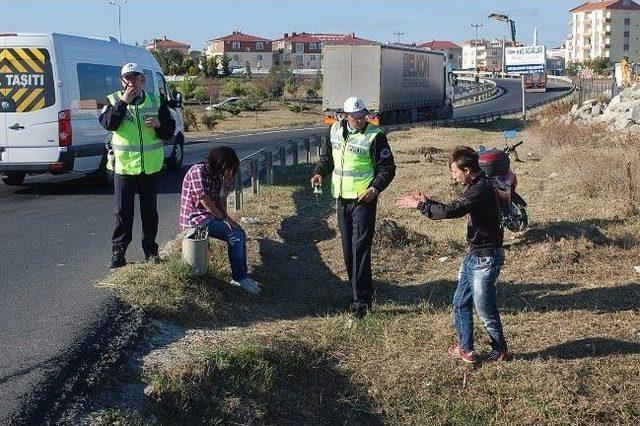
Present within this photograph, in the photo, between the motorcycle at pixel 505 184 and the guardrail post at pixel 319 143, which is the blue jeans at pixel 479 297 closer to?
the motorcycle at pixel 505 184

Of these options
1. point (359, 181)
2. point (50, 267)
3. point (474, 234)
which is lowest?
point (50, 267)

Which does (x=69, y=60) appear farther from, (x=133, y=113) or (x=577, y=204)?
(x=577, y=204)

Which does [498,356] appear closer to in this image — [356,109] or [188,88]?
[356,109]

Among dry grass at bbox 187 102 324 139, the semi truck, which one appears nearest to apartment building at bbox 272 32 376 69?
dry grass at bbox 187 102 324 139

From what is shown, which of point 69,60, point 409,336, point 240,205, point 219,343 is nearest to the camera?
point 219,343

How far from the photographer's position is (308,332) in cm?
658

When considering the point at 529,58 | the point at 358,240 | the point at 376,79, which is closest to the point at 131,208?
the point at 358,240

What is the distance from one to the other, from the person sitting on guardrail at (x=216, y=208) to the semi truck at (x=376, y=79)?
2127 cm

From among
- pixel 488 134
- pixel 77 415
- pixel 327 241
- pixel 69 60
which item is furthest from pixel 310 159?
pixel 77 415

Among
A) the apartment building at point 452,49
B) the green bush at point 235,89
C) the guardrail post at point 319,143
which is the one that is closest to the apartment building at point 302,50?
the apartment building at point 452,49

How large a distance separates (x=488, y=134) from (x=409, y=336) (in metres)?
24.2

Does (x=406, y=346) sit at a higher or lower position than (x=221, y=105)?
lower

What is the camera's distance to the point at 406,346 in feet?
20.9

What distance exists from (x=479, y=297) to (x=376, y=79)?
25574mm
